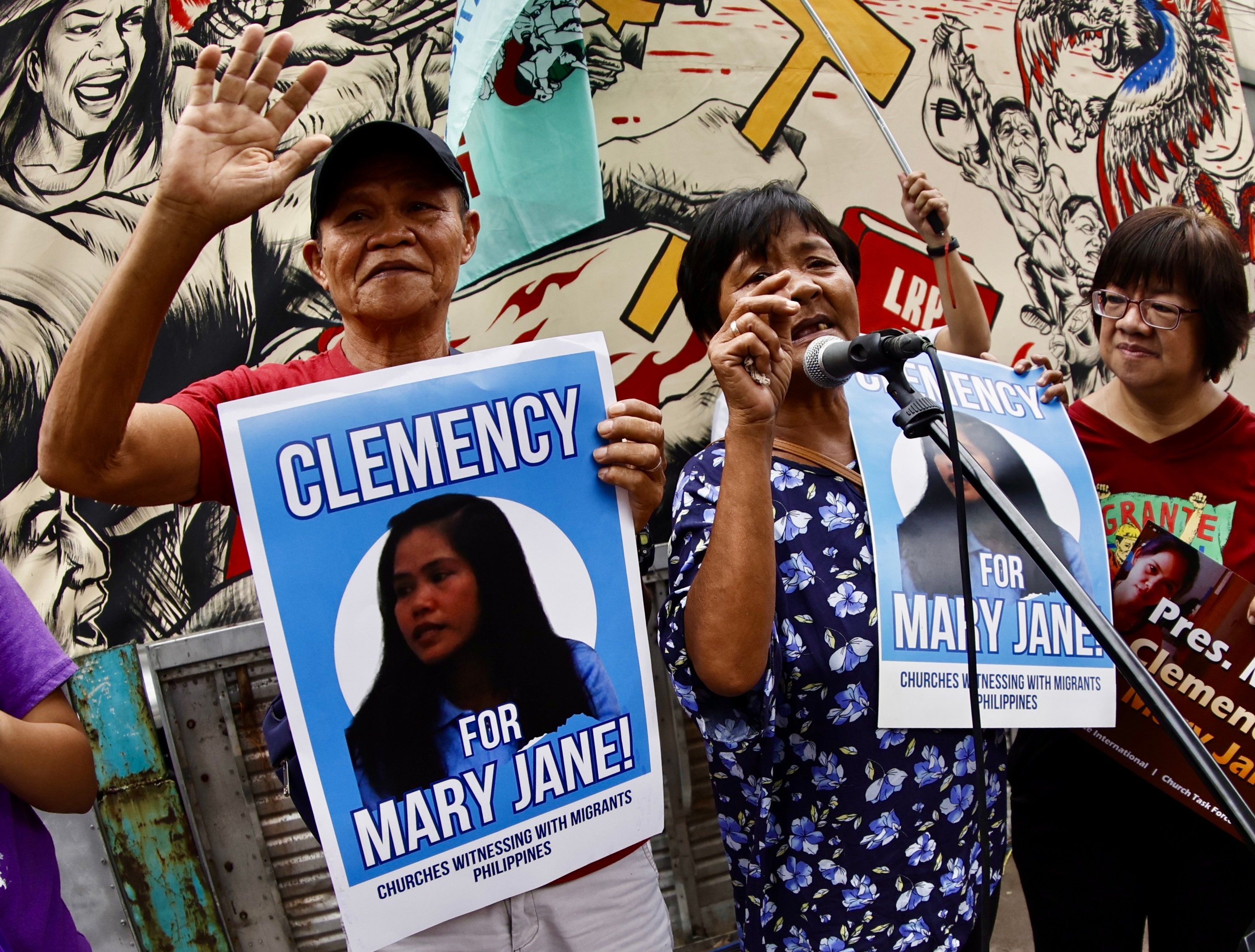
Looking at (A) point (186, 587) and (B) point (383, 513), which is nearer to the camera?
(B) point (383, 513)

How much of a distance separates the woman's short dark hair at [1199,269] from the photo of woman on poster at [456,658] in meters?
1.43

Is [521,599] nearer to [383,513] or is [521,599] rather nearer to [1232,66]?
[383,513]

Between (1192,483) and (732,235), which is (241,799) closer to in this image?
(732,235)

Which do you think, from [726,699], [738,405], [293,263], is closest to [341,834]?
[726,699]

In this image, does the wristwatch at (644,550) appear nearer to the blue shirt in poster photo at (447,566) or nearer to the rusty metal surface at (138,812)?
the blue shirt in poster photo at (447,566)

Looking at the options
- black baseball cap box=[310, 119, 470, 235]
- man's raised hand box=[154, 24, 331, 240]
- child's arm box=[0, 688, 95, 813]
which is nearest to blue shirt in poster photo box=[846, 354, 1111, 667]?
black baseball cap box=[310, 119, 470, 235]

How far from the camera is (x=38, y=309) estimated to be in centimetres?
224

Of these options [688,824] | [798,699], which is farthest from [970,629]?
[688,824]

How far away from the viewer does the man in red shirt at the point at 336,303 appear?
102 centimetres

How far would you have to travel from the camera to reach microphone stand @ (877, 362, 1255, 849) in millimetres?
948

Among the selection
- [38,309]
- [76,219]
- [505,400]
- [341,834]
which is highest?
[76,219]

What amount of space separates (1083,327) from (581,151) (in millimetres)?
2199

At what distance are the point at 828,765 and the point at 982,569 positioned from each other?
0.43 metres

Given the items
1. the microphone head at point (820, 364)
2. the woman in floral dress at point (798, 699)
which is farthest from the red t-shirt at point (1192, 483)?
the microphone head at point (820, 364)
